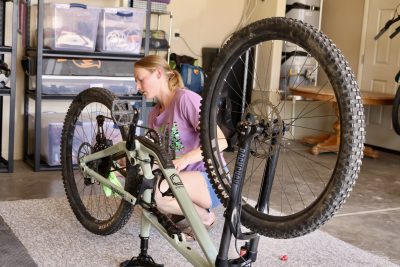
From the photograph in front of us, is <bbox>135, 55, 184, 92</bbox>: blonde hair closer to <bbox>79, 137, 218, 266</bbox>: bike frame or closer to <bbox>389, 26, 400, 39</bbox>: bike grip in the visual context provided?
<bbox>79, 137, 218, 266</bbox>: bike frame

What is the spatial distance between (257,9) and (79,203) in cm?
391

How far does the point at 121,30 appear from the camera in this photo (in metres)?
4.70

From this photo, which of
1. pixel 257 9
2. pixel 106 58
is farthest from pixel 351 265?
pixel 257 9

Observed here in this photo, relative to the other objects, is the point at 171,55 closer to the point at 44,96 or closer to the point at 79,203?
the point at 44,96

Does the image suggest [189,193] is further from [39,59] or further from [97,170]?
[39,59]

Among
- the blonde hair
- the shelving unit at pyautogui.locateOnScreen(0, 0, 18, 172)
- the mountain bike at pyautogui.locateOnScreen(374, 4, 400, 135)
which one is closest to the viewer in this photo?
the blonde hair

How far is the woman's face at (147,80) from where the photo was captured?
2.82 meters

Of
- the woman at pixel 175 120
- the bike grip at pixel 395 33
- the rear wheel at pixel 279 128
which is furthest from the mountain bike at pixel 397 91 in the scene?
the rear wheel at pixel 279 128

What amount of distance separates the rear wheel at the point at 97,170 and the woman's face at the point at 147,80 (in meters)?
0.18

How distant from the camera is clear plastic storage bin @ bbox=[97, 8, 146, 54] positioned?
15.2ft

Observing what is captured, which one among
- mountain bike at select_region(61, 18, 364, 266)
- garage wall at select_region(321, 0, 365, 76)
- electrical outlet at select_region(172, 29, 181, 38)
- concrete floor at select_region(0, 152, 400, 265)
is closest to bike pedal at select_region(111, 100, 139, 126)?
mountain bike at select_region(61, 18, 364, 266)

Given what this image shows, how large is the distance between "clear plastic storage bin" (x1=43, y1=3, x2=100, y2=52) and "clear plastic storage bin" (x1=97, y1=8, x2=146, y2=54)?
7cm

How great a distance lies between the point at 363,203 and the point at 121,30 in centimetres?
234

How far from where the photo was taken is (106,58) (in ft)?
15.2
